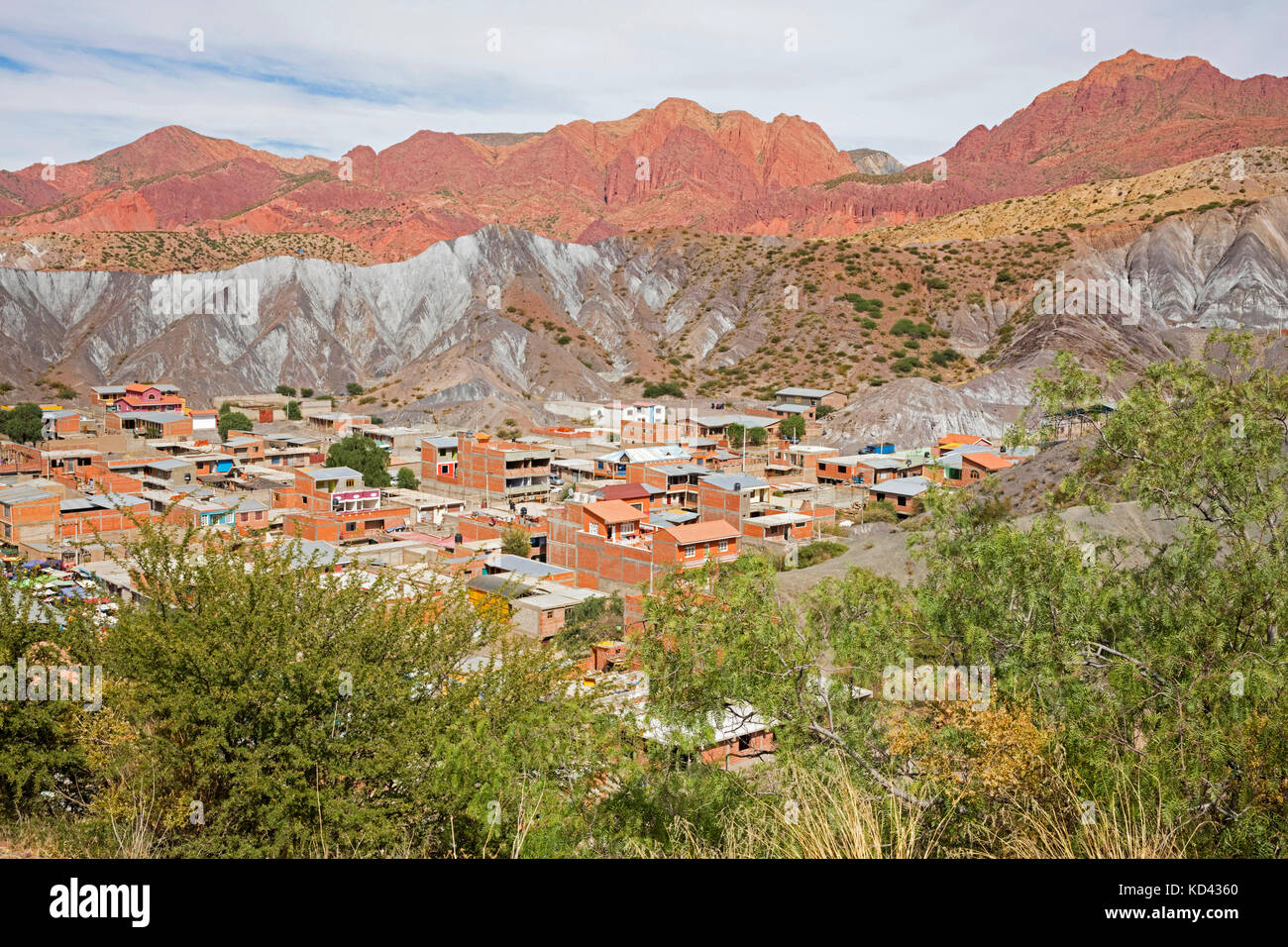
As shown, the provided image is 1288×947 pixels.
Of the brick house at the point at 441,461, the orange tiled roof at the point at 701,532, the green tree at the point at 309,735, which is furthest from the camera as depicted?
the brick house at the point at 441,461

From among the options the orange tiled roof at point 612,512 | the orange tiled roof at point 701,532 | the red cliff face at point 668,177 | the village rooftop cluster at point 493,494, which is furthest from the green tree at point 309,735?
the red cliff face at point 668,177

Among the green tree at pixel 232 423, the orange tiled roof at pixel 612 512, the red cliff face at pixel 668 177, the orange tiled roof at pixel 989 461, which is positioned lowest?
the orange tiled roof at pixel 612 512

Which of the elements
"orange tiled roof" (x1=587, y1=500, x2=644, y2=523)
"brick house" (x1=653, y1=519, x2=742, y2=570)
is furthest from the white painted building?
"brick house" (x1=653, y1=519, x2=742, y2=570)

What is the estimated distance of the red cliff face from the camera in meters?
136

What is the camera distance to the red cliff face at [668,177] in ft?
448

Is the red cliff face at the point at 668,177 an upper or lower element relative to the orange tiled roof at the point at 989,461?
upper

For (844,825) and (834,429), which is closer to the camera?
(844,825)

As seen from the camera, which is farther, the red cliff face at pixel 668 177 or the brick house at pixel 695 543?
Result: the red cliff face at pixel 668 177

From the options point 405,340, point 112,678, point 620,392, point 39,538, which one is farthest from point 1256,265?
point 112,678

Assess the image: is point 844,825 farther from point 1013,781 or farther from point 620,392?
point 620,392

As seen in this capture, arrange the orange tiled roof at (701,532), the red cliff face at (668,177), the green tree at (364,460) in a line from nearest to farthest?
the orange tiled roof at (701,532) < the green tree at (364,460) < the red cliff face at (668,177)

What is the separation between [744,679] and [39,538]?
1206 inches

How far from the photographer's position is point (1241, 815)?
552 centimetres

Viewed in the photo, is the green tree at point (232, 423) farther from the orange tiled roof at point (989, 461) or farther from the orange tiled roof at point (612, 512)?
the orange tiled roof at point (989, 461)
